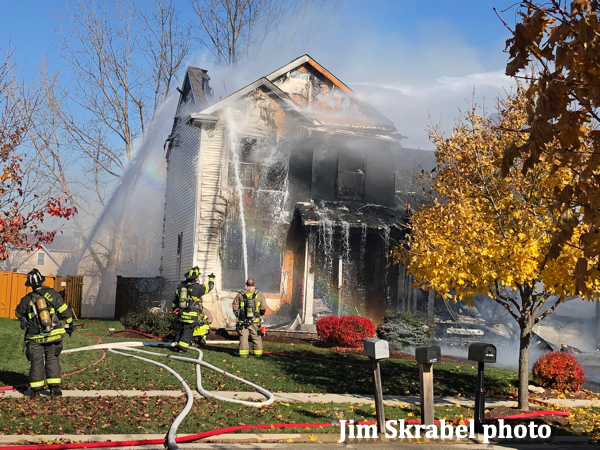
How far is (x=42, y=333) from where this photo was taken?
8680 millimetres

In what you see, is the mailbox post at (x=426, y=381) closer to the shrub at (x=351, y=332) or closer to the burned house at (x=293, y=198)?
the shrub at (x=351, y=332)

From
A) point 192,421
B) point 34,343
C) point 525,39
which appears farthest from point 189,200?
point 525,39

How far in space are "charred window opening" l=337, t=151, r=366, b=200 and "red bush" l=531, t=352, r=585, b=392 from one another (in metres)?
13.0

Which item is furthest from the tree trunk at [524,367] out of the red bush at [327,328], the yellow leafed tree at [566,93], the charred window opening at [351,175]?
the charred window opening at [351,175]

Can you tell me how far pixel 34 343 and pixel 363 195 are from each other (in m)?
16.5

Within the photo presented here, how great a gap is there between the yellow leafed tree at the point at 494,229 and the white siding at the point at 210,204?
1168 cm

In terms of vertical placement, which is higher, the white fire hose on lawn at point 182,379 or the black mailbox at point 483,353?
the black mailbox at point 483,353

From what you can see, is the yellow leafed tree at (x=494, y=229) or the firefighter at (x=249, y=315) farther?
the firefighter at (x=249, y=315)

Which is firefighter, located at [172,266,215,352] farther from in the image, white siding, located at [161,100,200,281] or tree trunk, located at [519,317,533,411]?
white siding, located at [161,100,200,281]

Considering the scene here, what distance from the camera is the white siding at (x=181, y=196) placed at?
2211 cm

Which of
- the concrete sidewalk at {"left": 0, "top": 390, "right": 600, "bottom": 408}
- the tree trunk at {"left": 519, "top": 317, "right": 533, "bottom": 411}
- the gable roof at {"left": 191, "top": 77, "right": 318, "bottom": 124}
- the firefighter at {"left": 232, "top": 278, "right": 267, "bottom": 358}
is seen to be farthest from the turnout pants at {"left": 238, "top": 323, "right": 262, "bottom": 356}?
the gable roof at {"left": 191, "top": 77, "right": 318, "bottom": 124}

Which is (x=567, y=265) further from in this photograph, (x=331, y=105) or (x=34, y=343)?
(x=331, y=105)

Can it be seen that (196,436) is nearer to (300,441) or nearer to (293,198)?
(300,441)

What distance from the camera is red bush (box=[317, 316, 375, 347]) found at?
16141 millimetres
